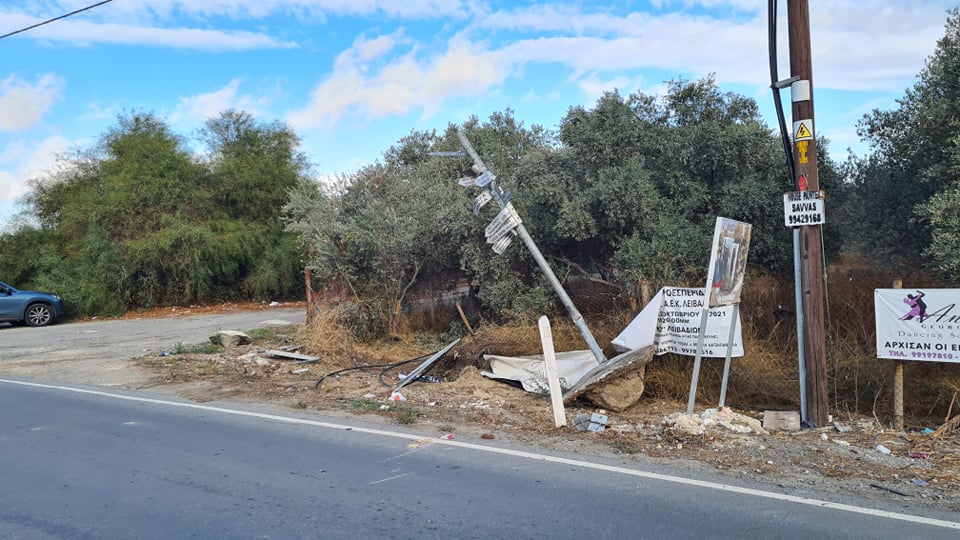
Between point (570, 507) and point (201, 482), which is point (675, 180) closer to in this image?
point (570, 507)

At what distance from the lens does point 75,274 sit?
2497cm

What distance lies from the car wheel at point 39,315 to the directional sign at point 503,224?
1838 centimetres

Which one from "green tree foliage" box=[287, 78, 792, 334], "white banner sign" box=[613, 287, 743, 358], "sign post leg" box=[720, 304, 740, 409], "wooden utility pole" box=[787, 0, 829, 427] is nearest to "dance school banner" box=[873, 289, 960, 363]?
"wooden utility pole" box=[787, 0, 829, 427]

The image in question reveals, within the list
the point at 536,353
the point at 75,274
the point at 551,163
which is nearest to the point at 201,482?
the point at 536,353

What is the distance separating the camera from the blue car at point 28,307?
70.6ft

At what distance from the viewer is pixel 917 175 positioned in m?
10.3

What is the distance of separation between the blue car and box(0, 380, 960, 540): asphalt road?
16.4m

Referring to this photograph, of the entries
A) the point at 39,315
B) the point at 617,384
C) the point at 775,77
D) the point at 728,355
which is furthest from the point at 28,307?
the point at 775,77

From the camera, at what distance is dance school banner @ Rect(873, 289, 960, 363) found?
7.00 m

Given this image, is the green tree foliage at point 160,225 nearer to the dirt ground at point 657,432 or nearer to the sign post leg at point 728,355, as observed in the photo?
the dirt ground at point 657,432

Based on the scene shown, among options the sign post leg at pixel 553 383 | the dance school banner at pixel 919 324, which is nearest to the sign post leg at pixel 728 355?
the dance school banner at pixel 919 324

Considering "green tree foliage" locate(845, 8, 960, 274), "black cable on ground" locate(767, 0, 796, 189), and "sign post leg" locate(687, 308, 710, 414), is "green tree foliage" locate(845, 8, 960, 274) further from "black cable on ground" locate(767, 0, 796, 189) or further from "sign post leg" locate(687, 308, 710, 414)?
"sign post leg" locate(687, 308, 710, 414)

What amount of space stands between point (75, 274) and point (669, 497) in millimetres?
25046

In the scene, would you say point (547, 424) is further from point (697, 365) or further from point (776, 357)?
point (776, 357)
